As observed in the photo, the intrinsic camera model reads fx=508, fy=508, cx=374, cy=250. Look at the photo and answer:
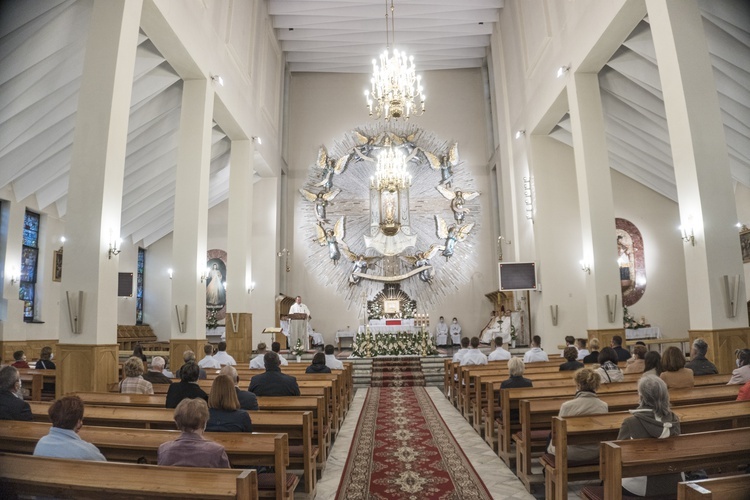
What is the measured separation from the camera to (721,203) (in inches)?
235

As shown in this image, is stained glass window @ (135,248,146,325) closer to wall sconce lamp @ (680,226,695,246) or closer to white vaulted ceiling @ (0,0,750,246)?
white vaulted ceiling @ (0,0,750,246)

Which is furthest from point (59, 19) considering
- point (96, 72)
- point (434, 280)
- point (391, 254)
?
point (434, 280)

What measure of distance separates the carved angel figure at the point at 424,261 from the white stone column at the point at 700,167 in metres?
10.2

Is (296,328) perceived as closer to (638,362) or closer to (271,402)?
(271,402)

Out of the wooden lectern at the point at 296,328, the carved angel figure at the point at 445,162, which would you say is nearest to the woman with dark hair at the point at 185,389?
the wooden lectern at the point at 296,328

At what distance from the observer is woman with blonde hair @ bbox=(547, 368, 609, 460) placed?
3330 millimetres

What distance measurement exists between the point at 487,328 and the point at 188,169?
9.75 metres

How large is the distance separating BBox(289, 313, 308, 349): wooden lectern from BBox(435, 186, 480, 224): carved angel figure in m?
6.22

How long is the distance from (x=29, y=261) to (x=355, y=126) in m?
10.5

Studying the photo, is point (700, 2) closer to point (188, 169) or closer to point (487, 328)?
point (188, 169)

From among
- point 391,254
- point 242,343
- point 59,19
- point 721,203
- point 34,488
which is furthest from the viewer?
point 391,254

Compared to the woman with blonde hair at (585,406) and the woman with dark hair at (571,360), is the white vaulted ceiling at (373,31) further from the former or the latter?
the woman with blonde hair at (585,406)

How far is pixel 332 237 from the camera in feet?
54.3

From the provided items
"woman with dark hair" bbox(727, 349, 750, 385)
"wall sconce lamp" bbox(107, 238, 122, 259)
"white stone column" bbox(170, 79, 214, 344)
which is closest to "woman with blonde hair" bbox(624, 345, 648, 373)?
A: "woman with dark hair" bbox(727, 349, 750, 385)
